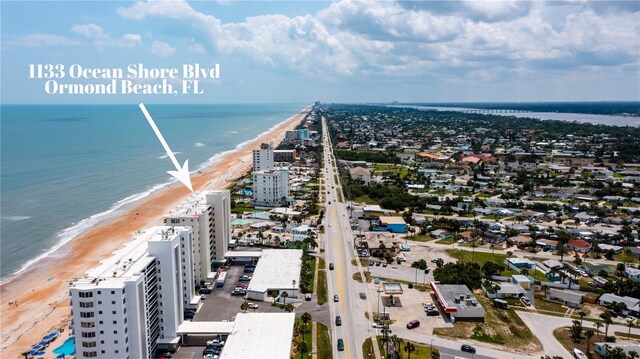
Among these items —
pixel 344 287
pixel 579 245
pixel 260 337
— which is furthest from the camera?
pixel 579 245

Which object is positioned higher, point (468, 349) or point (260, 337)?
point (260, 337)

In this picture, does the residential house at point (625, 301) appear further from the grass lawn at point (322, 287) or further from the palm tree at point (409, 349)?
the grass lawn at point (322, 287)

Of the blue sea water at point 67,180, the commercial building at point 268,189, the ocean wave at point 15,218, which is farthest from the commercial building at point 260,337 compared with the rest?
the ocean wave at point 15,218

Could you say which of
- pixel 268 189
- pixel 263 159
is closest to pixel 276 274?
pixel 268 189

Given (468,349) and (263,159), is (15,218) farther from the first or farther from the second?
(468,349)

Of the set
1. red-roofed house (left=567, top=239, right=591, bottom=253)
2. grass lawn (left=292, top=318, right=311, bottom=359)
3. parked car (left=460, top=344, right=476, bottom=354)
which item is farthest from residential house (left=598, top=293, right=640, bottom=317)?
grass lawn (left=292, top=318, right=311, bottom=359)

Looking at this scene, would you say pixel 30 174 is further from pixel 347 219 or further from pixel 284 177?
pixel 347 219
